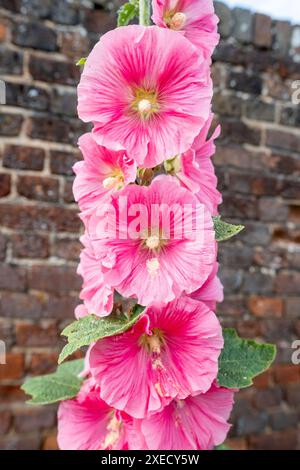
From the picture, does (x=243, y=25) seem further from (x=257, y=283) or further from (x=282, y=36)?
Result: (x=257, y=283)

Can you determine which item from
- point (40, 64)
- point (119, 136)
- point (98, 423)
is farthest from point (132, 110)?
point (40, 64)

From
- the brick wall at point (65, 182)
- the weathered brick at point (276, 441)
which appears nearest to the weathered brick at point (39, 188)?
the brick wall at point (65, 182)

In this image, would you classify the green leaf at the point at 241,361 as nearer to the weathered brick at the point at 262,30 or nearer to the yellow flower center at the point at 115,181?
the yellow flower center at the point at 115,181

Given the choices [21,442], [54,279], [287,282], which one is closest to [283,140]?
[287,282]

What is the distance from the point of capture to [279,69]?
4.55 ft

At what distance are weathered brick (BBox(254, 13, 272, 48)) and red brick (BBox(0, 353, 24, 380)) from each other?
38.5 inches

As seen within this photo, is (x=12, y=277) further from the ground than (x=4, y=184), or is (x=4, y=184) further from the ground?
(x=4, y=184)

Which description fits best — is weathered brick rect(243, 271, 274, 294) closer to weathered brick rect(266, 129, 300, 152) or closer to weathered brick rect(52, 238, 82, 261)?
weathered brick rect(266, 129, 300, 152)

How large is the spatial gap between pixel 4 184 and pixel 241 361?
78 cm

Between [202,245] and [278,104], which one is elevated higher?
[278,104]

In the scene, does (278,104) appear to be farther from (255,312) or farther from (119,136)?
(119,136)

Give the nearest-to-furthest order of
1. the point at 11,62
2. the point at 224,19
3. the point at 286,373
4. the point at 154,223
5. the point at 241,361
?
the point at 154,223 → the point at 241,361 → the point at 11,62 → the point at 224,19 → the point at 286,373

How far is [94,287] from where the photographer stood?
1.59 ft
